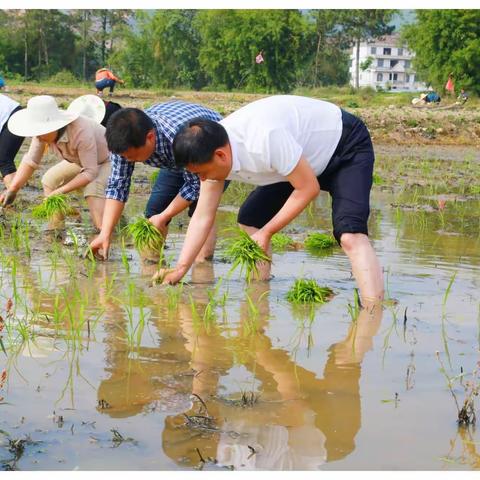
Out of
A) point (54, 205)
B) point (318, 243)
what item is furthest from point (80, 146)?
point (318, 243)

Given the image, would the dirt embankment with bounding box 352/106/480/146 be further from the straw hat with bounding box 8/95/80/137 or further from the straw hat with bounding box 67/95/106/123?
the straw hat with bounding box 8/95/80/137

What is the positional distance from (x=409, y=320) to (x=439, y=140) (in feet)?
45.3

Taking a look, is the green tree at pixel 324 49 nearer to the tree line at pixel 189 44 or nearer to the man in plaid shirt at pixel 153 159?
the tree line at pixel 189 44

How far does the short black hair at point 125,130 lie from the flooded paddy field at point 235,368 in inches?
30.9

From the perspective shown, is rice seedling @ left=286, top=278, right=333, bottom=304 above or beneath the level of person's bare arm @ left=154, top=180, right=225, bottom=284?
beneath

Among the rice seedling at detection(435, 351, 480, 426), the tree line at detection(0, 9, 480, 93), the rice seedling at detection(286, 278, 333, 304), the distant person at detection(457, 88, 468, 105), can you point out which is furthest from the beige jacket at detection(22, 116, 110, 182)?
the tree line at detection(0, 9, 480, 93)

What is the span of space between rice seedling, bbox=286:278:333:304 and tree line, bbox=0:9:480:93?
86.8 ft

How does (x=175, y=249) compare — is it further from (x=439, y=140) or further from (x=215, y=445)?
(x=439, y=140)

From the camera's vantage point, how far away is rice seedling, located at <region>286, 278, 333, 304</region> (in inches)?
192

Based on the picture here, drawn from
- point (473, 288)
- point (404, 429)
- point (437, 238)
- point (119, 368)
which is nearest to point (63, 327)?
point (119, 368)

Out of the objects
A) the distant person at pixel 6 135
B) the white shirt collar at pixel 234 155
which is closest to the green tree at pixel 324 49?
the distant person at pixel 6 135

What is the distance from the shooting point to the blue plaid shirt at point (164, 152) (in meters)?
5.06

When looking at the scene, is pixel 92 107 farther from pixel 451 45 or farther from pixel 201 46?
pixel 201 46

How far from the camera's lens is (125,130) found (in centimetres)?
458
